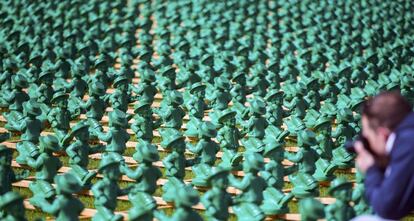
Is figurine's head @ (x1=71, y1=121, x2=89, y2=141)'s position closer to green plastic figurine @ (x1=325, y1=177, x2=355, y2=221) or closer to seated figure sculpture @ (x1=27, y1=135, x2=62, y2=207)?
seated figure sculpture @ (x1=27, y1=135, x2=62, y2=207)

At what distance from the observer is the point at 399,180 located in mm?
3650

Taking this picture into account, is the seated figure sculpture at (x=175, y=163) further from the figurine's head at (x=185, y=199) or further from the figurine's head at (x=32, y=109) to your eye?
the figurine's head at (x=32, y=109)

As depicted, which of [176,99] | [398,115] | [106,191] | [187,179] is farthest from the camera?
[176,99]

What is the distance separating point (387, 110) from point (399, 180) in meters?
0.40

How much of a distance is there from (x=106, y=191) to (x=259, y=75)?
3.19m

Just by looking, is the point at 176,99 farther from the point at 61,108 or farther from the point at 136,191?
the point at 136,191

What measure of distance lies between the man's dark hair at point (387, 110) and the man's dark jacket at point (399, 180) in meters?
0.04

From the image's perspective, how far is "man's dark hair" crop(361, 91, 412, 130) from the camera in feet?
12.2

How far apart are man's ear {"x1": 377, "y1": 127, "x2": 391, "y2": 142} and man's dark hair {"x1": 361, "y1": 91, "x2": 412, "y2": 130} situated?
2 cm

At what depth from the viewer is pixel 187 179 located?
242 inches

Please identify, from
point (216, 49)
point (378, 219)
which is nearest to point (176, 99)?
point (216, 49)

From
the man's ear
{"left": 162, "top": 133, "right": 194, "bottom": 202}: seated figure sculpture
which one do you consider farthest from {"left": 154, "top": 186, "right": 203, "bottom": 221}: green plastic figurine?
the man's ear

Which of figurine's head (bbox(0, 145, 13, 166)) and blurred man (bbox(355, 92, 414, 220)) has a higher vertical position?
figurine's head (bbox(0, 145, 13, 166))

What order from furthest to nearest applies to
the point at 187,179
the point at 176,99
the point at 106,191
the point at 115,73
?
the point at 115,73 < the point at 176,99 < the point at 187,179 < the point at 106,191
